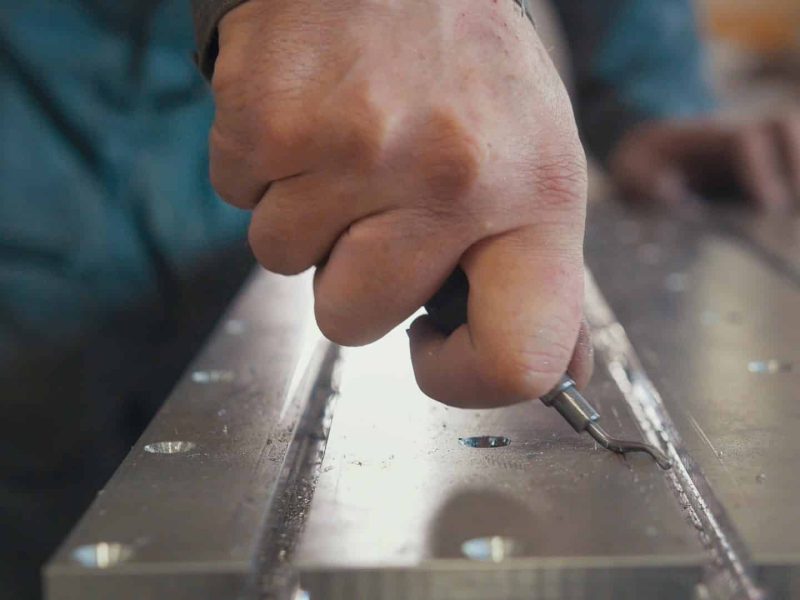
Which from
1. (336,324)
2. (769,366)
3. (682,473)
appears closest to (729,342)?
(769,366)

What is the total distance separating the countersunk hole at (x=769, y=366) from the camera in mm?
774

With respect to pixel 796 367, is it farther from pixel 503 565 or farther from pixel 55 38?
pixel 55 38

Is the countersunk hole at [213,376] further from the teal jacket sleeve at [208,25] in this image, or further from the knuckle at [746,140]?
the knuckle at [746,140]

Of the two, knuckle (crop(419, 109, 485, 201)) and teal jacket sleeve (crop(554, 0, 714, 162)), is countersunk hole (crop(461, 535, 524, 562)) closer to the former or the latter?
knuckle (crop(419, 109, 485, 201))

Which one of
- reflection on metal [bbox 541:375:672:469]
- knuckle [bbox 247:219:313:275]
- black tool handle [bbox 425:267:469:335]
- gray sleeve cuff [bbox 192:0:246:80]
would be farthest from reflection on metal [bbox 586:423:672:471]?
gray sleeve cuff [bbox 192:0:246:80]

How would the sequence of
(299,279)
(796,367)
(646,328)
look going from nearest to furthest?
1. (796,367)
2. (646,328)
3. (299,279)

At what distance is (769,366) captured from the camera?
787mm

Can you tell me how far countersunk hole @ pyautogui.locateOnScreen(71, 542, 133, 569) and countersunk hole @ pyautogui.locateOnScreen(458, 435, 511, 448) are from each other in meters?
0.23

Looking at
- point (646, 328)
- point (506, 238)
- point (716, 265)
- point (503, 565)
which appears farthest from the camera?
point (716, 265)

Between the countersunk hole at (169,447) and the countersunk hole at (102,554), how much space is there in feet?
0.43

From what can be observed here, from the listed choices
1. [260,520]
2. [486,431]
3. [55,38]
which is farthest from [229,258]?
[260,520]

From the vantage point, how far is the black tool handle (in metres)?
0.59

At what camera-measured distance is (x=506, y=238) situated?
22.0 inches

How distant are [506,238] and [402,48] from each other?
4.8 inches
